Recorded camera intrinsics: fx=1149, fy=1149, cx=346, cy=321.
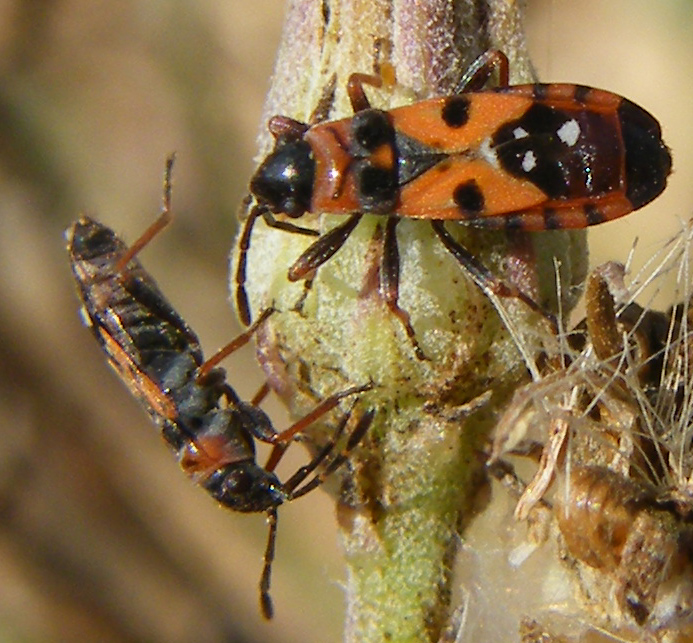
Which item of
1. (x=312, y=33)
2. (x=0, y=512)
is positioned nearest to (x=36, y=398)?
(x=0, y=512)

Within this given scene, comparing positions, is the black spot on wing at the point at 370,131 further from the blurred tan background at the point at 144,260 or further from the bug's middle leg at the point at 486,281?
the blurred tan background at the point at 144,260

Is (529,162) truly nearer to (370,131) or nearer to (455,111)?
(455,111)

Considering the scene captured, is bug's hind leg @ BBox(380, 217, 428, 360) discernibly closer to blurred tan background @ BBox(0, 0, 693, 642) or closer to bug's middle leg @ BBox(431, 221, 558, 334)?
bug's middle leg @ BBox(431, 221, 558, 334)

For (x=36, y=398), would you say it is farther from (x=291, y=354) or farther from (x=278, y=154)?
(x=291, y=354)

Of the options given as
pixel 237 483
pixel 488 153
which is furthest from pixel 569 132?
pixel 237 483

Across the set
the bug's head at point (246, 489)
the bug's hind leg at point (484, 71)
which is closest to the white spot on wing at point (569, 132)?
the bug's hind leg at point (484, 71)

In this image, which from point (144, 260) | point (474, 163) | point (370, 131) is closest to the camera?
point (370, 131)

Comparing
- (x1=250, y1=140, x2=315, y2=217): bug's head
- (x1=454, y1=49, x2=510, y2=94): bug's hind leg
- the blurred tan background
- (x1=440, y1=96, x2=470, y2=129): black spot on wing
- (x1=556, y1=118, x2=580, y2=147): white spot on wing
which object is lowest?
the blurred tan background

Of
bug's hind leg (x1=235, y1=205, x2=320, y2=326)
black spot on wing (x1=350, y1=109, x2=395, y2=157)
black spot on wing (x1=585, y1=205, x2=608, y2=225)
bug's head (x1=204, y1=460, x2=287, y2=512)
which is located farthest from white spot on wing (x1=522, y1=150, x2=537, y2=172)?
bug's head (x1=204, y1=460, x2=287, y2=512)
